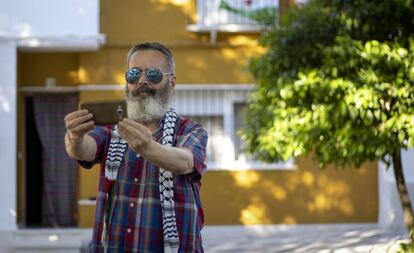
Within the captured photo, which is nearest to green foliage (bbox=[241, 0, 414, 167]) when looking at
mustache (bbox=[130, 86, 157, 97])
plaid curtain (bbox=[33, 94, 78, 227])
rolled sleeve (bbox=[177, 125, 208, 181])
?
rolled sleeve (bbox=[177, 125, 208, 181])

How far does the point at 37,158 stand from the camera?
53.0ft

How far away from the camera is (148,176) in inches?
144

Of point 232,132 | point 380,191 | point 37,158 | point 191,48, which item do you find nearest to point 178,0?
point 191,48

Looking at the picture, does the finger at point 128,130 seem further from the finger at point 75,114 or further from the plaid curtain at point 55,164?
the plaid curtain at point 55,164

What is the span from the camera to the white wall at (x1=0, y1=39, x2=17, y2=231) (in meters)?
14.4

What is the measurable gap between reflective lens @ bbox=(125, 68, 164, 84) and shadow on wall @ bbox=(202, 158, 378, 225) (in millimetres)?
11917

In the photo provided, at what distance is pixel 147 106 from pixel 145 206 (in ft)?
1.36

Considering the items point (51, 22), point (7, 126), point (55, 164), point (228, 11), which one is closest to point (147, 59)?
point (7, 126)

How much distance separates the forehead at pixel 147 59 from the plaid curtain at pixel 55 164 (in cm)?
1225

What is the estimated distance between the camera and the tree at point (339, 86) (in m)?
7.39

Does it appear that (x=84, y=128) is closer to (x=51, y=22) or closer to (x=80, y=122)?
(x=80, y=122)

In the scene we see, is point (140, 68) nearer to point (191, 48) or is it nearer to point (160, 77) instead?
point (160, 77)

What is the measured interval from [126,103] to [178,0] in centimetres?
1233

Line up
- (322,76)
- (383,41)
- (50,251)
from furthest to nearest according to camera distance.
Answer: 1. (50,251)
2. (383,41)
3. (322,76)
